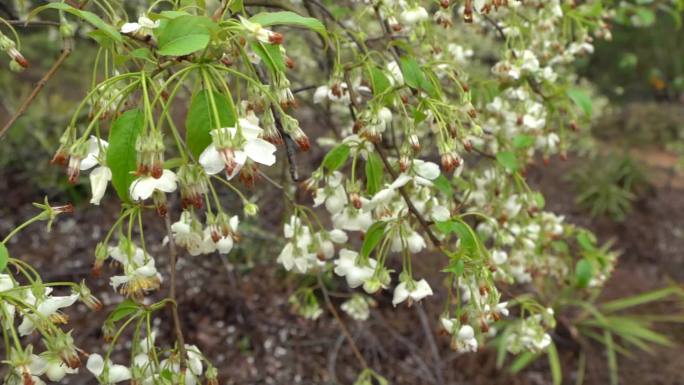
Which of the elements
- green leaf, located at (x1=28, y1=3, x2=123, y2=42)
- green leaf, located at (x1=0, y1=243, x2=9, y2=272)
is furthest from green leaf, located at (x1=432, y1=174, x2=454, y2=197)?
green leaf, located at (x1=0, y1=243, x2=9, y2=272)

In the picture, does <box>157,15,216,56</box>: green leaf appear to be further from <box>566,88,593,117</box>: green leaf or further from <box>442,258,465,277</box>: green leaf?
<box>566,88,593,117</box>: green leaf

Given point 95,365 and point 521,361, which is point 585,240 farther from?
point 521,361

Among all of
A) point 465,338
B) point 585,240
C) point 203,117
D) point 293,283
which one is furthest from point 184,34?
point 293,283

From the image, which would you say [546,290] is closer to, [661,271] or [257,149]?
[661,271]

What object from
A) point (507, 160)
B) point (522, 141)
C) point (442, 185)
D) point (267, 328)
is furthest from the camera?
point (267, 328)

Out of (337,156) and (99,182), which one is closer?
(99,182)

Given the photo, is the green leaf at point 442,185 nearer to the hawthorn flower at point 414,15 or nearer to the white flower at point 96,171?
the hawthorn flower at point 414,15

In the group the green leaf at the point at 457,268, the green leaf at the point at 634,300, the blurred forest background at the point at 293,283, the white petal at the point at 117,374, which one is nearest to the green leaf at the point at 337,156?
the green leaf at the point at 457,268
